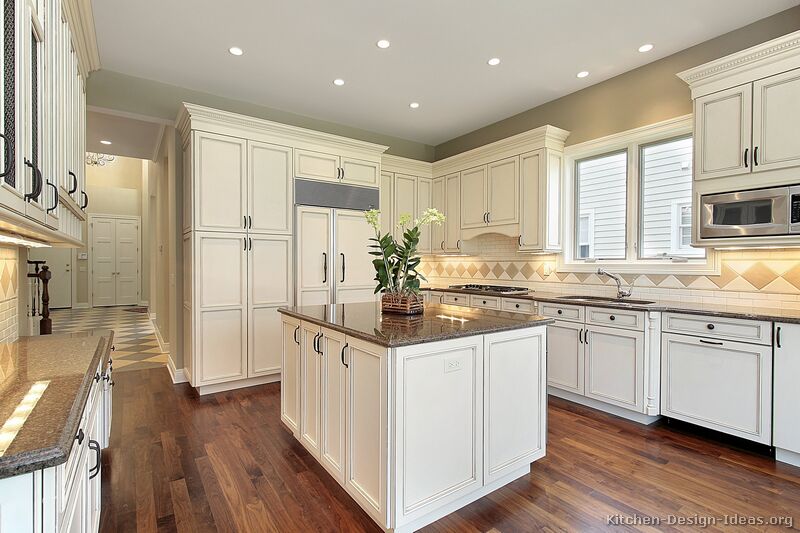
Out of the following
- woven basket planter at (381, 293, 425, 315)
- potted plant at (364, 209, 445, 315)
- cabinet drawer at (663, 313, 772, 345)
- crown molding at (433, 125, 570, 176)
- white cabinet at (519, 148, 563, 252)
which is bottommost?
cabinet drawer at (663, 313, 772, 345)

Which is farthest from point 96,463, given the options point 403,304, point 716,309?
point 716,309

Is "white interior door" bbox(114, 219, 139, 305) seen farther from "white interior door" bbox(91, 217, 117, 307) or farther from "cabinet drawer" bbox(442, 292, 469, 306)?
"cabinet drawer" bbox(442, 292, 469, 306)

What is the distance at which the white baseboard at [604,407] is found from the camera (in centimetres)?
315

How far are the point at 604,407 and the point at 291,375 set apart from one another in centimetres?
261

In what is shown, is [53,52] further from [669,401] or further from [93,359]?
[669,401]

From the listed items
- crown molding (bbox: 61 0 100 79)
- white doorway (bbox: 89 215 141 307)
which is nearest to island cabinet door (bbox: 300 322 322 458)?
crown molding (bbox: 61 0 100 79)

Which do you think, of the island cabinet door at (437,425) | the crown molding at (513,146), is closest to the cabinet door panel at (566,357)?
the island cabinet door at (437,425)

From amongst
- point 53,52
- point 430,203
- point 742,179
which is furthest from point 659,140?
point 53,52

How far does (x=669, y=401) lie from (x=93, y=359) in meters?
3.60

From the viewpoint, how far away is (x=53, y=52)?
65.1 inches

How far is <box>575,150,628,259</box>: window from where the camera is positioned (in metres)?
3.97

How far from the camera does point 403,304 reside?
100 inches

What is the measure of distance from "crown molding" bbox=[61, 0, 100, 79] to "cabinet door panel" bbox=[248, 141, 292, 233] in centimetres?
144

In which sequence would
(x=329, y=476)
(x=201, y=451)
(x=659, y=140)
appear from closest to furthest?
(x=329, y=476)
(x=201, y=451)
(x=659, y=140)
